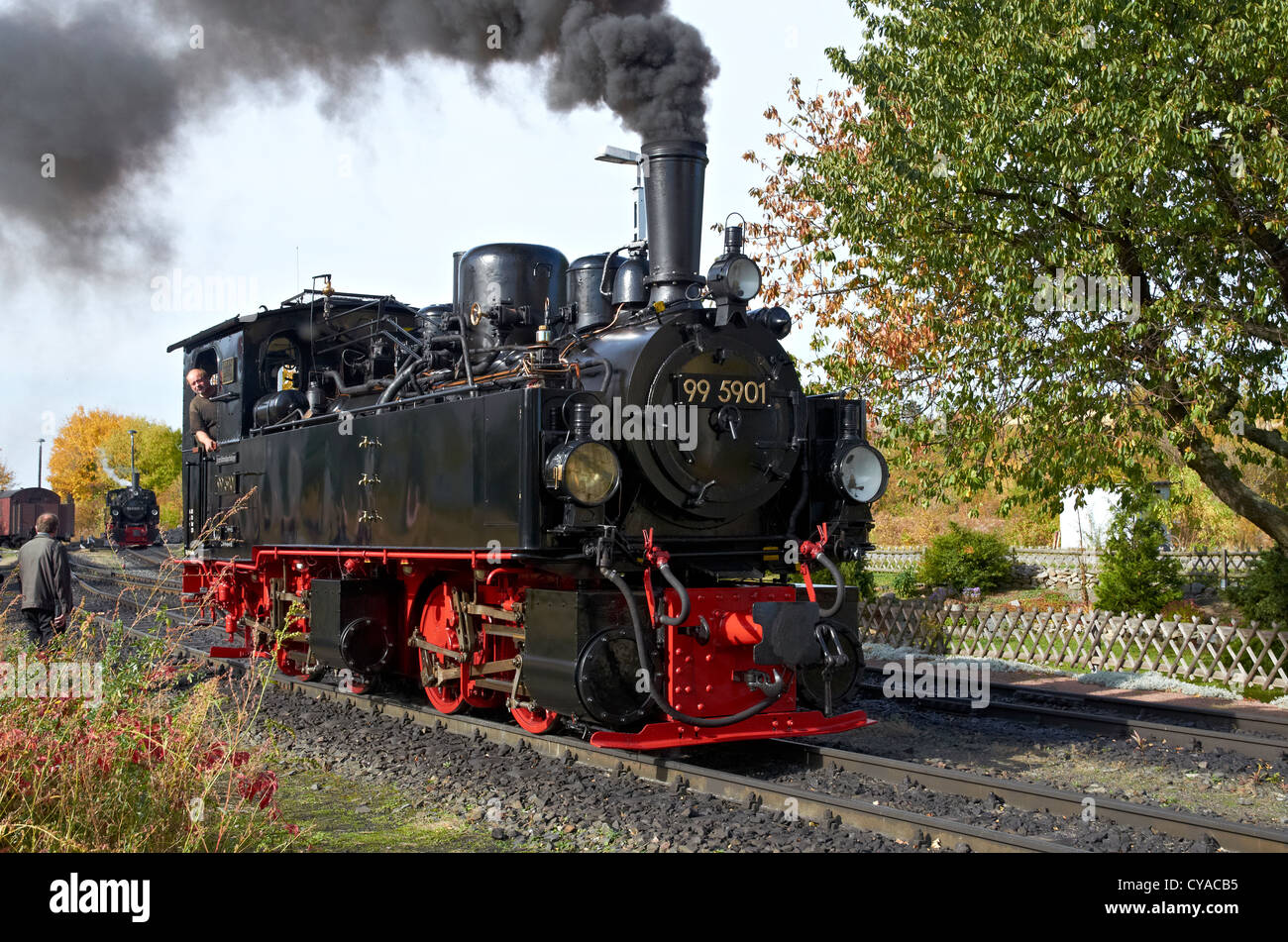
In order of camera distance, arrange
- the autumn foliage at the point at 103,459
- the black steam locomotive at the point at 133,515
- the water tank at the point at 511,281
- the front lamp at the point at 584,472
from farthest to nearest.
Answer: the autumn foliage at the point at 103,459
the black steam locomotive at the point at 133,515
the water tank at the point at 511,281
the front lamp at the point at 584,472

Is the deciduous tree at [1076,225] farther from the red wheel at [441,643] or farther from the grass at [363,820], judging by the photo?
the grass at [363,820]

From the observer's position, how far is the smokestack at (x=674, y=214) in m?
7.03

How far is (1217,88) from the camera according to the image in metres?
8.56

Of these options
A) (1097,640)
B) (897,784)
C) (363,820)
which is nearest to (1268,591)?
(1097,640)

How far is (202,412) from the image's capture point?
39.7ft

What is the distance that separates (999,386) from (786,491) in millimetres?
3404

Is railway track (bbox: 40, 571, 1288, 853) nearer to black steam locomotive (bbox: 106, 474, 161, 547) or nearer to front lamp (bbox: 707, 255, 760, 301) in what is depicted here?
front lamp (bbox: 707, 255, 760, 301)

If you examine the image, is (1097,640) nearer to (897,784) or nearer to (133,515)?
(897,784)

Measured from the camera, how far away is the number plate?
271 inches

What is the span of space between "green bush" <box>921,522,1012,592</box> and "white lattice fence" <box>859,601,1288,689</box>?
4.98m

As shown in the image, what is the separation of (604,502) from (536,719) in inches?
72.3

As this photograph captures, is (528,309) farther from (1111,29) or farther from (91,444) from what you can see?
(91,444)

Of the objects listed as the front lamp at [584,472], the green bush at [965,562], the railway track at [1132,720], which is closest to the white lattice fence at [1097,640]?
the railway track at [1132,720]

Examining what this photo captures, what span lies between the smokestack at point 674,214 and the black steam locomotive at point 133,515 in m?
38.0
